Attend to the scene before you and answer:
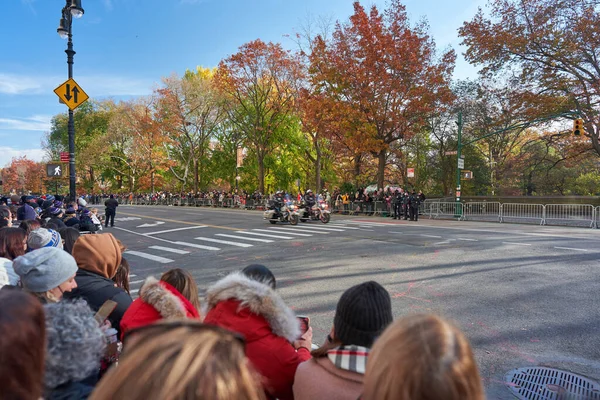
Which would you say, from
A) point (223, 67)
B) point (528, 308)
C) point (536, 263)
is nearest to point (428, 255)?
point (536, 263)

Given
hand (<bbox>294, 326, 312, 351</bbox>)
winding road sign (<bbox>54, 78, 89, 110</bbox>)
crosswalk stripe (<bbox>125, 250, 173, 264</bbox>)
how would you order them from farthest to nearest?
winding road sign (<bbox>54, 78, 89, 110</bbox>)
crosswalk stripe (<bbox>125, 250, 173, 264</bbox>)
hand (<bbox>294, 326, 312, 351</bbox>)

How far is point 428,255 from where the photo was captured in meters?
10.5

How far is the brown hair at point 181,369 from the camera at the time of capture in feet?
3.02

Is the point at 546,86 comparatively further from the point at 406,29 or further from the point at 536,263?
the point at 536,263

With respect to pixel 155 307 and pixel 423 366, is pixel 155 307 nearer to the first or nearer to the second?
pixel 155 307

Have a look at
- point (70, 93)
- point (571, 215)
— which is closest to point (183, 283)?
point (70, 93)

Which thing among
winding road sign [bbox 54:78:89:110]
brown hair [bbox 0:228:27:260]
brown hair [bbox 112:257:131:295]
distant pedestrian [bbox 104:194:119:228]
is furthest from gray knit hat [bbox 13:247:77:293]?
distant pedestrian [bbox 104:194:119:228]

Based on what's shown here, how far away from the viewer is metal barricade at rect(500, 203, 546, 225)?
A: 2136 centimetres

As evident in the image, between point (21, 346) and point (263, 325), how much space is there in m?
1.37

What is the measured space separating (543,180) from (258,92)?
97.3ft

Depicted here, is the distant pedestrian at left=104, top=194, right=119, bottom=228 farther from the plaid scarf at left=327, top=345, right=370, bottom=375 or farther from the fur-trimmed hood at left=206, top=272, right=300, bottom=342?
the plaid scarf at left=327, top=345, right=370, bottom=375

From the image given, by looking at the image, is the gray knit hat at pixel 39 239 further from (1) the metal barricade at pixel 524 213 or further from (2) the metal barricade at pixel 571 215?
(2) the metal barricade at pixel 571 215

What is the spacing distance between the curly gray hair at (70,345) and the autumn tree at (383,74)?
87.5 feet

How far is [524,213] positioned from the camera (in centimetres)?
2220
